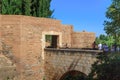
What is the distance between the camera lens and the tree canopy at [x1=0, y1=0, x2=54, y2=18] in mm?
28906

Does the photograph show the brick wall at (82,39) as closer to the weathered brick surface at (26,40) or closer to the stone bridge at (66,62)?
the weathered brick surface at (26,40)

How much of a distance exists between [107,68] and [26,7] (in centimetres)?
1691

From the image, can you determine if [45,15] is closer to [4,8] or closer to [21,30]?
[4,8]

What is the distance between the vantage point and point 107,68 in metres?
13.7

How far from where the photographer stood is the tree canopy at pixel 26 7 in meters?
28.9

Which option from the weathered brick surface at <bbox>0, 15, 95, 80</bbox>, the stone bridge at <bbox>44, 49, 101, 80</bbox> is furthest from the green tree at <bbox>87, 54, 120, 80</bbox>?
the weathered brick surface at <bbox>0, 15, 95, 80</bbox>

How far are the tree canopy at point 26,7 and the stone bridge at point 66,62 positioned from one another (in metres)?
6.27

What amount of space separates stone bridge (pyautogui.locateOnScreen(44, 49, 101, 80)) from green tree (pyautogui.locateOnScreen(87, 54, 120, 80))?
5391mm

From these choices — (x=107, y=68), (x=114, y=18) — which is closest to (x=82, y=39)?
(x=114, y=18)

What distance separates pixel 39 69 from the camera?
964 inches

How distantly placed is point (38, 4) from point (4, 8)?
11.0 feet

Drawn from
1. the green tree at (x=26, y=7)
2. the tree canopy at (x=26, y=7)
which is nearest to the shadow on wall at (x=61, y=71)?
the green tree at (x=26, y=7)

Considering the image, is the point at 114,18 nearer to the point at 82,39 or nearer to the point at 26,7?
the point at 82,39

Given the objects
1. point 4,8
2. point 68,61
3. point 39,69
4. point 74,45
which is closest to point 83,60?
point 68,61
